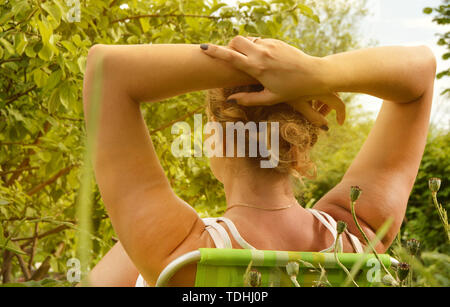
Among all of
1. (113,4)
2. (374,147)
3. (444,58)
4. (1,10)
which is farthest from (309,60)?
(444,58)

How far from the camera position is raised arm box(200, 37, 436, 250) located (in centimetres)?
99

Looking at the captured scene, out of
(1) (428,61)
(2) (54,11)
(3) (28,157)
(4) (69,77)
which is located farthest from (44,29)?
(3) (28,157)

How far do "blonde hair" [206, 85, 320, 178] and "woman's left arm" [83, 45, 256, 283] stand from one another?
18cm

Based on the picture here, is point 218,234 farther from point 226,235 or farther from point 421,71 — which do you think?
point 421,71

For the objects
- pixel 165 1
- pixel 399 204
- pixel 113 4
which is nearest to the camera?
pixel 399 204

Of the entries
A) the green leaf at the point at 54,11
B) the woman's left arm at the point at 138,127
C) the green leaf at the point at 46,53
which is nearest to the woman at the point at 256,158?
the woman's left arm at the point at 138,127

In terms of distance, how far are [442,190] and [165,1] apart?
14.0ft

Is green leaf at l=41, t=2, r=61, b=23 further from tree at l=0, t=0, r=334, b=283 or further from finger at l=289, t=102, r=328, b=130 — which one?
finger at l=289, t=102, r=328, b=130

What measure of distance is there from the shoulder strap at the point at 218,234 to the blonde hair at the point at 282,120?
22 cm

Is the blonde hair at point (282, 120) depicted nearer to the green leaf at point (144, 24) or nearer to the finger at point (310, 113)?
the finger at point (310, 113)

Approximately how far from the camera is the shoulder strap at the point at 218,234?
110 cm

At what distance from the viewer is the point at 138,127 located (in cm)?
100

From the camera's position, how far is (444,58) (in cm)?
453
